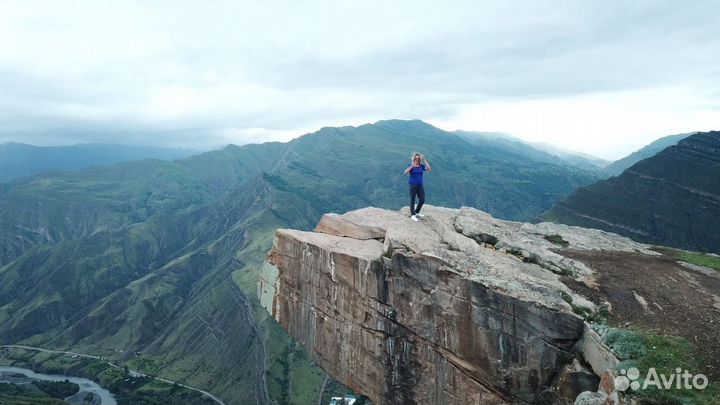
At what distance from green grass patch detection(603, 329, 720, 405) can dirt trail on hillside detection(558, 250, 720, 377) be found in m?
0.62

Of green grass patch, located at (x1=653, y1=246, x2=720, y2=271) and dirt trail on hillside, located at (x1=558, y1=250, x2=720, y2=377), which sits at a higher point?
green grass patch, located at (x1=653, y1=246, x2=720, y2=271)

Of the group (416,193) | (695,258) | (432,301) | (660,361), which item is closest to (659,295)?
(660,361)

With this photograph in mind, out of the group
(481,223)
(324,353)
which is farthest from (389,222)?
(324,353)

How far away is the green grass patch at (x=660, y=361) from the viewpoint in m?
16.2

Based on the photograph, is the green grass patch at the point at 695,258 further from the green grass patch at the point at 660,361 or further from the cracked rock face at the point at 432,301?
the green grass patch at the point at 660,361

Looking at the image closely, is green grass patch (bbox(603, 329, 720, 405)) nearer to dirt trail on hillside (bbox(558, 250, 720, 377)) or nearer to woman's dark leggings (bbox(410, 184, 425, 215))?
dirt trail on hillside (bbox(558, 250, 720, 377))

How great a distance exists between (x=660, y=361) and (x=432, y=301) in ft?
35.5

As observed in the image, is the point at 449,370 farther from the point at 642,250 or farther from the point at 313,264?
the point at 642,250

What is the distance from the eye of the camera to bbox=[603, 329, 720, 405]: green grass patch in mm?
16203

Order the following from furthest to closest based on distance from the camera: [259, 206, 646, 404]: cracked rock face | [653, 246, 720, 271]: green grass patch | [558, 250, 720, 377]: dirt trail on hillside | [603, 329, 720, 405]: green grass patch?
[653, 246, 720, 271]: green grass patch
[259, 206, 646, 404]: cracked rock face
[558, 250, 720, 377]: dirt trail on hillside
[603, 329, 720, 405]: green grass patch

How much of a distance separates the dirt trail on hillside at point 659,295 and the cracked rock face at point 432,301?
157cm

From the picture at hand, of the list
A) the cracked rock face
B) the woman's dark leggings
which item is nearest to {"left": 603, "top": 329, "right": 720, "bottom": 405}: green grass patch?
the cracked rock face

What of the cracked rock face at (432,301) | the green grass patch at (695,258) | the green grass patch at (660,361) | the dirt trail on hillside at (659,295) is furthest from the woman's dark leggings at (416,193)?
the green grass patch at (695,258)

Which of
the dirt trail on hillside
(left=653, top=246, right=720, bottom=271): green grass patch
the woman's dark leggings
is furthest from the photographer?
the woman's dark leggings
